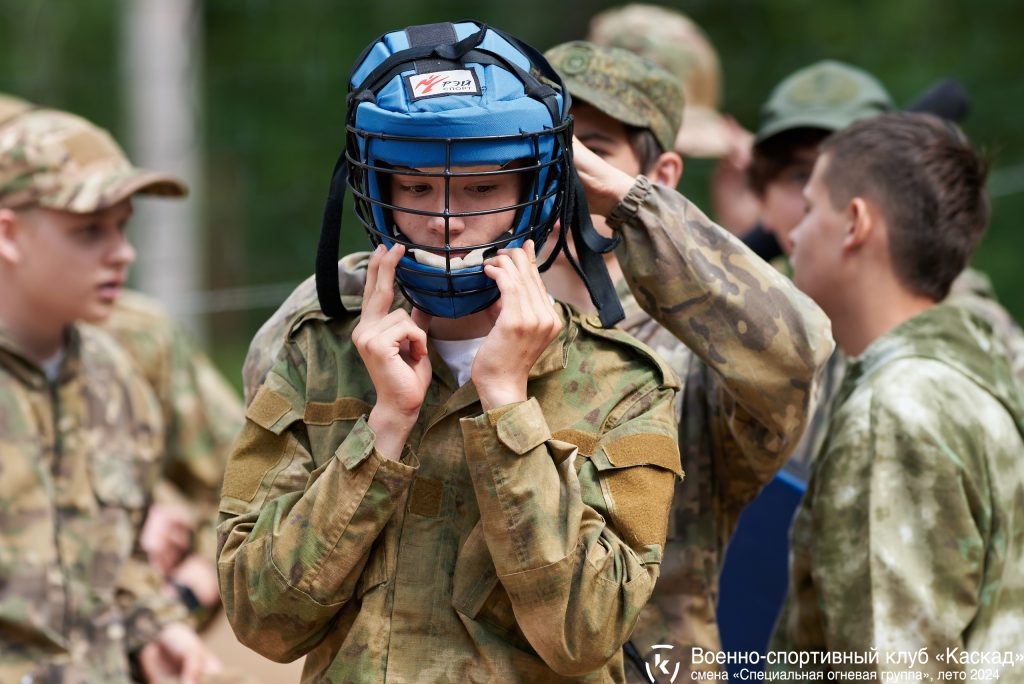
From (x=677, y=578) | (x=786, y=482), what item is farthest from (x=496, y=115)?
(x=786, y=482)

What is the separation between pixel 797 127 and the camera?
5.03 meters

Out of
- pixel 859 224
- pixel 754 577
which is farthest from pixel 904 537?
pixel 754 577

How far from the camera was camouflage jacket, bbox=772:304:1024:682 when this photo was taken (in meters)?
3.10

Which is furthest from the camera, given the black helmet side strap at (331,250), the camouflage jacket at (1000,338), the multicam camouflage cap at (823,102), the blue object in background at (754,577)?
the multicam camouflage cap at (823,102)

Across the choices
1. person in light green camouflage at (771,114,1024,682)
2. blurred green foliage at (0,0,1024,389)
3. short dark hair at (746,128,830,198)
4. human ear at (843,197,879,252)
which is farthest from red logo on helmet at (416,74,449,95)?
blurred green foliage at (0,0,1024,389)

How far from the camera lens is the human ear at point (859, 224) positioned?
11.7 feet

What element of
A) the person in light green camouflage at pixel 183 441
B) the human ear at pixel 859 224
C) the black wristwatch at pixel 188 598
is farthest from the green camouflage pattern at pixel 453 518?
the person in light green camouflage at pixel 183 441

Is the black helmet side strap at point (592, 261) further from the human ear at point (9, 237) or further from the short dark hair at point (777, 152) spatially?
the short dark hair at point (777, 152)

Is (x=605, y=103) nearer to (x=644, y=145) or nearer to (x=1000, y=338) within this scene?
(x=644, y=145)

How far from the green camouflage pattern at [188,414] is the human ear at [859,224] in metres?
2.14

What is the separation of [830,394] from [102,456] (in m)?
2.17

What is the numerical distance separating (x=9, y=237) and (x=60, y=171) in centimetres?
24

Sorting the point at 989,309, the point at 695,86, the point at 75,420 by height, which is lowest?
the point at 75,420

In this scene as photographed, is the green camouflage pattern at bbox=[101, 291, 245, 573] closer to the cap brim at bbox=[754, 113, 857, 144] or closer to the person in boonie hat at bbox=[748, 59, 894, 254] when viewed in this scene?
the person in boonie hat at bbox=[748, 59, 894, 254]
